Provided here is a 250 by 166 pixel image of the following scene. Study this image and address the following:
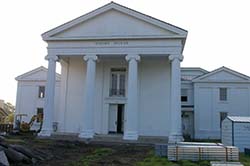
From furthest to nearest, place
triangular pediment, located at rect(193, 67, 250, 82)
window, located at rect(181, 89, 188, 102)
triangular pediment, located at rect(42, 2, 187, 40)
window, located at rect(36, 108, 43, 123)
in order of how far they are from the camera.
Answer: window, located at rect(181, 89, 188, 102), window, located at rect(36, 108, 43, 123), triangular pediment, located at rect(193, 67, 250, 82), triangular pediment, located at rect(42, 2, 187, 40)

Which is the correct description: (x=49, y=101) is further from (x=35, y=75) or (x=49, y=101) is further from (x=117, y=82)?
(x=35, y=75)

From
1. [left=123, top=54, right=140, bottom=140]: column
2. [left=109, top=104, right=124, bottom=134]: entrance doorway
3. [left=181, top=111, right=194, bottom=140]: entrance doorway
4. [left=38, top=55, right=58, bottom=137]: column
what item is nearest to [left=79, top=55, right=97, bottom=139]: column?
[left=109, top=104, right=124, bottom=134]: entrance doorway

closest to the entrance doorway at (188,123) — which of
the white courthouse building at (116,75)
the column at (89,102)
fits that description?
the white courthouse building at (116,75)

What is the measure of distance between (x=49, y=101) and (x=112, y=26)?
7.05m

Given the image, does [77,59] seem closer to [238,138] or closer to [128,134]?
[128,134]

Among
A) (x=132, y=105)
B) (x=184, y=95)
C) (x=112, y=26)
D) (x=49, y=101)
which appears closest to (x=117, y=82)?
(x=132, y=105)

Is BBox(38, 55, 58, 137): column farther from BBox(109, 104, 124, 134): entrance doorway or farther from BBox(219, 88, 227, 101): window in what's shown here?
BBox(219, 88, 227, 101): window

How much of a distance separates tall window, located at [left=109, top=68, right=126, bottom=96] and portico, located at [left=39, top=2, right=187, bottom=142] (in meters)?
0.08

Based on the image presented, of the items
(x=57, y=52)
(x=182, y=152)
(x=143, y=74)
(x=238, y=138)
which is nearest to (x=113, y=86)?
(x=143, y=74)

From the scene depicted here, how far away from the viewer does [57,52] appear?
24.4 m

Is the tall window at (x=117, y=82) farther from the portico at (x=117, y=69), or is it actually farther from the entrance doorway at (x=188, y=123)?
the entrance doorway at (x=188, y=123)

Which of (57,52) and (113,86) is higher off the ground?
(57,52)

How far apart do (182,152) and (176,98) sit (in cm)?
898

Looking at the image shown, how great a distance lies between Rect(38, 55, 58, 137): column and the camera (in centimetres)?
2370
